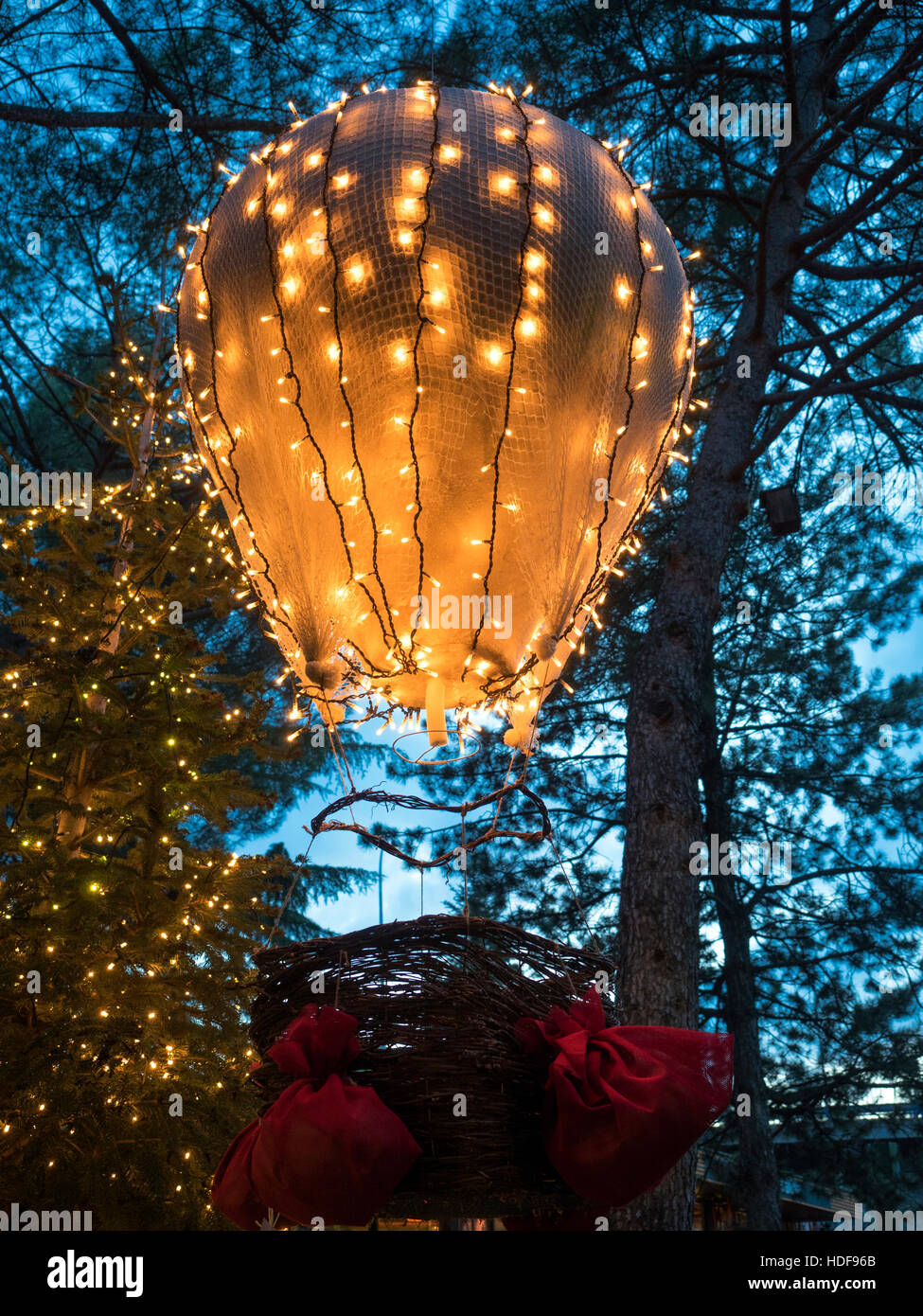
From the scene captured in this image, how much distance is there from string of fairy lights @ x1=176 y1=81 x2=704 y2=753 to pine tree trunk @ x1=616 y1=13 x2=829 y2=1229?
176 cm

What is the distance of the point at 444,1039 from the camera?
133 centimetres

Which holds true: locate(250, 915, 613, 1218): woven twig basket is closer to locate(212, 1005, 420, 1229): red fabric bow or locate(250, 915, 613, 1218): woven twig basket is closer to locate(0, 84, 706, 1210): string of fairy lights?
locate(212, 1005, 420, 1229): red fabric bow

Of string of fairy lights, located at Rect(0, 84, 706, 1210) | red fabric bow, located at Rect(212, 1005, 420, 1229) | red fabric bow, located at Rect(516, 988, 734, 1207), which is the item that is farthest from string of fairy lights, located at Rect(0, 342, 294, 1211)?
red fabric bow, located at Rect(516, 988, 734, 1207)

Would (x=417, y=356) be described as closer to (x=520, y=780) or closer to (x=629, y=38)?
(x=520, y=780)

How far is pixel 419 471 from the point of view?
1.74 meters

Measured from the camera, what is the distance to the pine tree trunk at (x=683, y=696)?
11.4 ft

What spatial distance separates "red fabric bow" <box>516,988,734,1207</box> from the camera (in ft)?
3.95

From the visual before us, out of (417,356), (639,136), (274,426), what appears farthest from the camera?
(639,136)

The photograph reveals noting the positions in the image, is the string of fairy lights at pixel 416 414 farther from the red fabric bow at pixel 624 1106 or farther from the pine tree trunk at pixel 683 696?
the pine tree trunk at pixel 683 696

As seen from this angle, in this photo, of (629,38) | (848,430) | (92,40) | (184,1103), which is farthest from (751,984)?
(92,40)

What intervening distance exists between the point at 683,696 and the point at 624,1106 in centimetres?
292

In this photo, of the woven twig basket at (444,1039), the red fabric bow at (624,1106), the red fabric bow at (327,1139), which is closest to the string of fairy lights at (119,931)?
the woven twig basket at (444,1039)

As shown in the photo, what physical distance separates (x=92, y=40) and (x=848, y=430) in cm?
523
